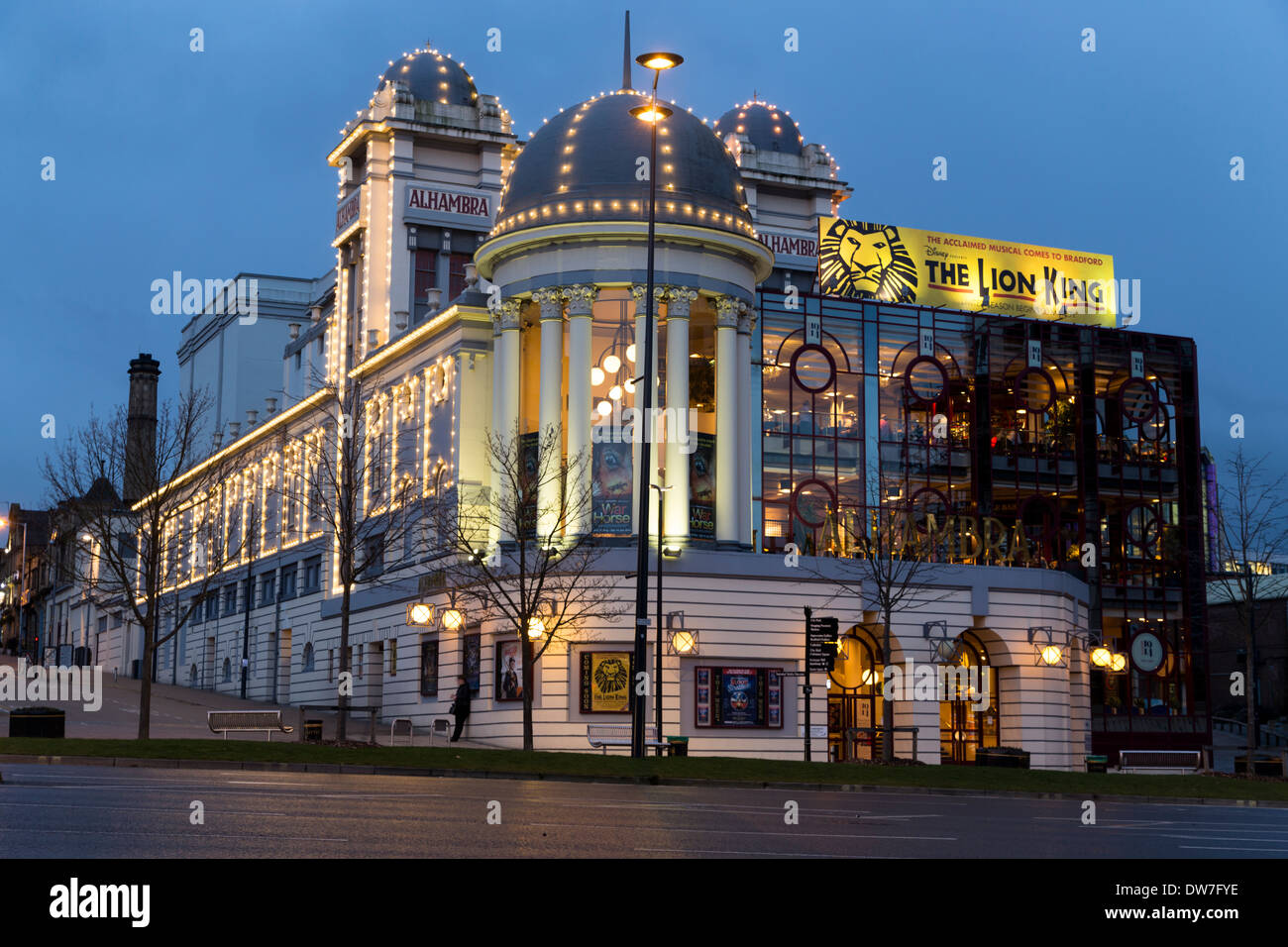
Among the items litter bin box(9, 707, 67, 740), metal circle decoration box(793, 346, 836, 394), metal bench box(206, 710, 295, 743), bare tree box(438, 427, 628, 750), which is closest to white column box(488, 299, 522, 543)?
bare tree box(438, 427, 628, 750)

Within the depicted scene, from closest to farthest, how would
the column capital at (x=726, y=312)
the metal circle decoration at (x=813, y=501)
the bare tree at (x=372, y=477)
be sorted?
the bare tree at (x=372, y=477)
the column capital at (x=726, y=312)
the metal circle decoration at (x=813, y=501)

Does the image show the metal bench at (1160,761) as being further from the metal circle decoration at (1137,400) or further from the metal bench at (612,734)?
the metal circle decoration at (1137,400)

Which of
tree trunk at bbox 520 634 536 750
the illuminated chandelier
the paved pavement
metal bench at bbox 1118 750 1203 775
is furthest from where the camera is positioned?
the illuminated chandelier

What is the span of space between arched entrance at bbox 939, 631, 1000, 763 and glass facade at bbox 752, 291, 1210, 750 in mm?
3518

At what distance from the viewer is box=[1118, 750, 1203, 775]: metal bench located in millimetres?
47250

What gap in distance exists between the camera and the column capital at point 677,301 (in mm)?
49656

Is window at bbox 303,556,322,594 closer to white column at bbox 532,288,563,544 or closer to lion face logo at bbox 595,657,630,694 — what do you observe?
white column at bbox 532,288,563,544

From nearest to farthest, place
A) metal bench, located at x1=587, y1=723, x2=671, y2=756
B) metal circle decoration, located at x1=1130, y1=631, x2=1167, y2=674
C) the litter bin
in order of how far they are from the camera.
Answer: the litter bin → metal bench, located at x1=587, y1=723, x2=671, y2=756 → metal circle decoration, located at x1=1130, y1=631, x2=1167, y2=674

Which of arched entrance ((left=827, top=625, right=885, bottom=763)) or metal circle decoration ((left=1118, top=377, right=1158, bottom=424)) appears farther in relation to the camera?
metal circle decoration ((left=1118, top=377, right=1158, bottom=424))

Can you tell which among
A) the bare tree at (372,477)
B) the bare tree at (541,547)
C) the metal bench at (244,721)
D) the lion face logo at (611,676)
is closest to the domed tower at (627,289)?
the bare tree at (541,547)

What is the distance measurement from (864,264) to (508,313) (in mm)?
18605

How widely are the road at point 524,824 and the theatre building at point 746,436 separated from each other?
70.7 feet

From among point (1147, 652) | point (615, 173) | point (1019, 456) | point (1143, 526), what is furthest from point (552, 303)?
point (1147, 652)
